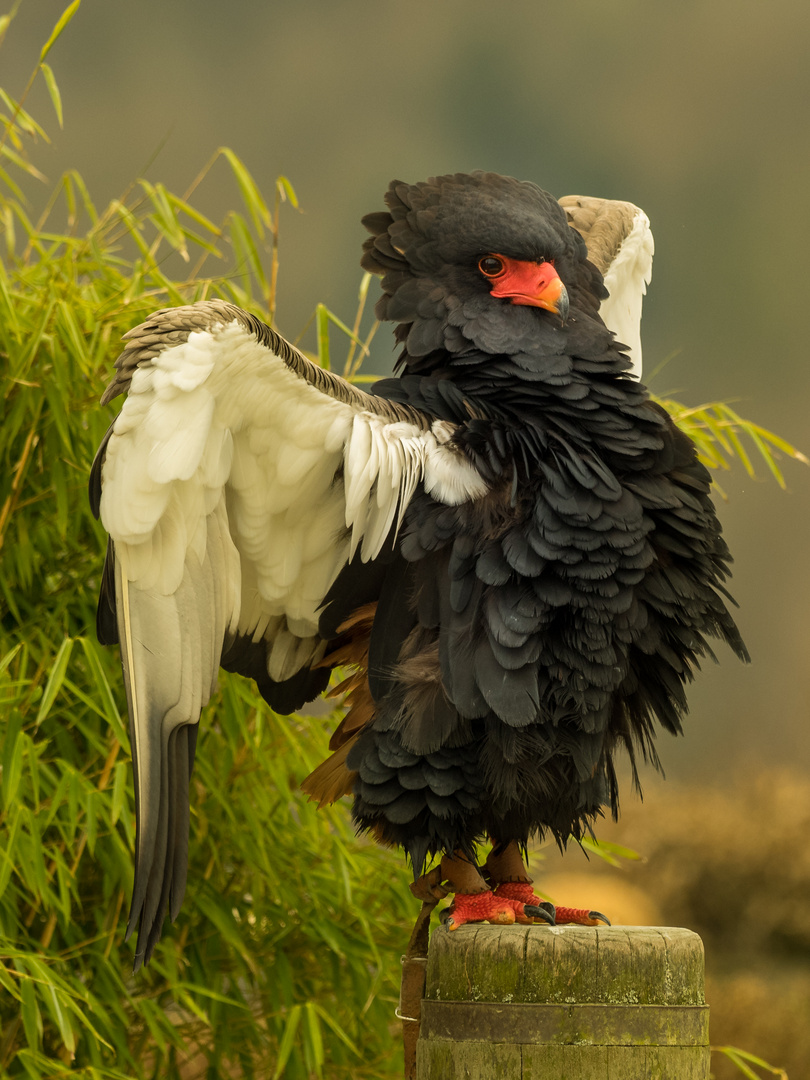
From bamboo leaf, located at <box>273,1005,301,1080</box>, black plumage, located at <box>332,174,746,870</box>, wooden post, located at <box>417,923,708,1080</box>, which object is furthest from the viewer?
bamboo leaf, located at <box>273,1005,301,1080</box>

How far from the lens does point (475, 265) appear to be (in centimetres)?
176

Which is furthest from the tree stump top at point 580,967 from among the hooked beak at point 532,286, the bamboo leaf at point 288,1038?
the hooked beak at point 532,286

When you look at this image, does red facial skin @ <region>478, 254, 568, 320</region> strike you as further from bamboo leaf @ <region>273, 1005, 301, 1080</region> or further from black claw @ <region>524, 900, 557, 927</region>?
bamboo leaf @ <region>273, 1005, 301, 1080</region>

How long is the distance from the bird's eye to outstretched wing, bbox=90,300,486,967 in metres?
0.28

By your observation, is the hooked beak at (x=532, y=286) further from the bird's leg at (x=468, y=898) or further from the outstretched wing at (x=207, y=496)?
the bird's leg at (x=468, y=898)

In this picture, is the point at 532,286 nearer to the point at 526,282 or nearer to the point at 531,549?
the point at 526,282

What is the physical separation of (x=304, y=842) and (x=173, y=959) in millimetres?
342

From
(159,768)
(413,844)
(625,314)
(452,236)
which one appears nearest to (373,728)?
(413,844)

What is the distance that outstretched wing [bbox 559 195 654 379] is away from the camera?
7.16ft

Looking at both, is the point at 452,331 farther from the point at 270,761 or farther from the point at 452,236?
the point at 270,761

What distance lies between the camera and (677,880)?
13.3ft

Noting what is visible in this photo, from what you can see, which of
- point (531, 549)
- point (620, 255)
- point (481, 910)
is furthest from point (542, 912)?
point (620, 255)

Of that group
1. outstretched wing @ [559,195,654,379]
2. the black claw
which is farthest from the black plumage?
outstretched wing @ [559,195,654,379]

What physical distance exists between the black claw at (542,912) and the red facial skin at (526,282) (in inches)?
34.2
